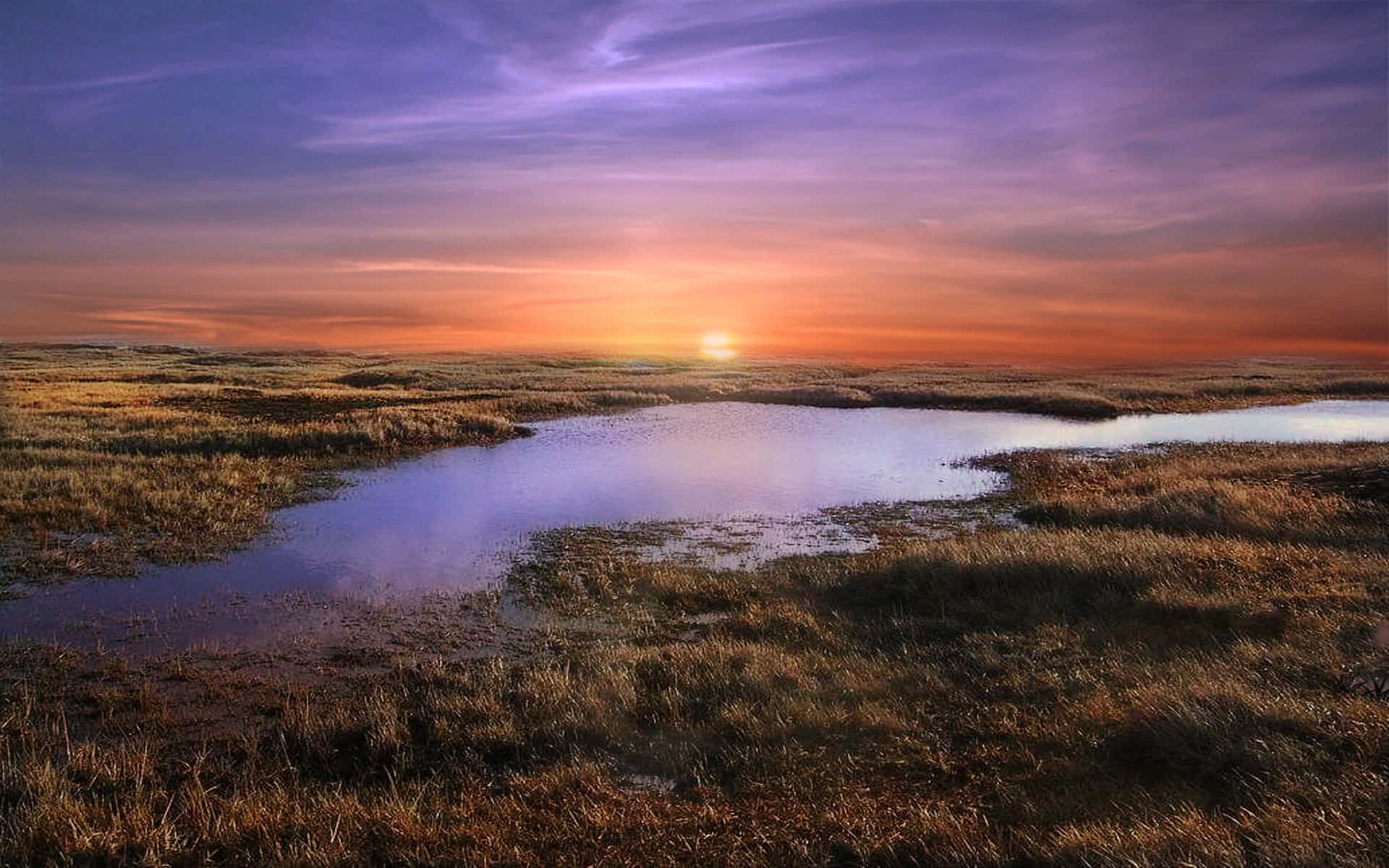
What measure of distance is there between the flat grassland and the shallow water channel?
148cm

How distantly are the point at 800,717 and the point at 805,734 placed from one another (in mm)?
287

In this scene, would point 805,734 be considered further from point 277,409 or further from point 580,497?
point 277,409

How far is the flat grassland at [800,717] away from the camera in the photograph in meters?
5.84

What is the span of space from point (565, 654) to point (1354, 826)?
8.25 m

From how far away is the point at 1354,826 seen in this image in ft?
17.0

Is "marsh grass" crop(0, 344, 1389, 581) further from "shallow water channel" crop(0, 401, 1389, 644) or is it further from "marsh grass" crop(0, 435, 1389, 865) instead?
"marsh grass" crop(0, 435, 1389, 865)

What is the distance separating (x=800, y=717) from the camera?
7.96 m

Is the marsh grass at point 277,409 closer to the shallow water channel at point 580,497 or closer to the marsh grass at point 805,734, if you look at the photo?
the shallow water channel at point 580,497

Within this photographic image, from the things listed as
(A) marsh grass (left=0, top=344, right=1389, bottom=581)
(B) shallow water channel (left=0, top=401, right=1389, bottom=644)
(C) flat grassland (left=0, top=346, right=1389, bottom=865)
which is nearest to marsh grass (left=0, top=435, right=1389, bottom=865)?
(C) flat grassland (left=0, top=346, right=1389, bottom=865)

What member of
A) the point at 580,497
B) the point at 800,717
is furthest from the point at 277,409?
the point at 800,717

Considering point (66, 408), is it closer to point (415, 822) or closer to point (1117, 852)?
point (415, 822)

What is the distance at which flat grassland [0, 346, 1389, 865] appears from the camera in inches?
230

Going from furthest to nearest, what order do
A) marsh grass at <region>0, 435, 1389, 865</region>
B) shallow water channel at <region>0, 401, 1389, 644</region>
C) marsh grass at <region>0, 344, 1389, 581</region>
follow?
marsh grass at <region>0, 344, 1389, 581</region>, shallow water channel at <region>0, 401, 1389, 644</region>, marsh grass at <region>0, 435, 1389, 865</region>

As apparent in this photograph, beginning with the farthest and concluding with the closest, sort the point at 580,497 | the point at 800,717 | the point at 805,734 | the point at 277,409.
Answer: the point at 277,409
the point at 580,497
the point at 800,717
the point at 805,734
